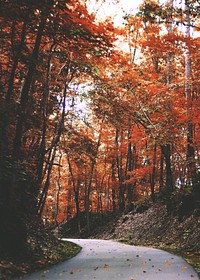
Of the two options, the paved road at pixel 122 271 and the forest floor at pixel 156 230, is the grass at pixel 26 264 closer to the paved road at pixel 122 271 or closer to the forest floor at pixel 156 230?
the paved road at pixel 122 271

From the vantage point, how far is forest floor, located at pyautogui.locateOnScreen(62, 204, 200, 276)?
11094 mm

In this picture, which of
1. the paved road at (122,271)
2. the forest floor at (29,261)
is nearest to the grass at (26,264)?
the forest floor at (29,261)

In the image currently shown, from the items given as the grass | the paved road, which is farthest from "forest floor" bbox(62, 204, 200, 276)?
the grass

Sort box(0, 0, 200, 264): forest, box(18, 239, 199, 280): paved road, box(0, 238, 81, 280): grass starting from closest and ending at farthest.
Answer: box(18, 239, 199, 280): paved road → box(0, 238, 81, 280): grass → box(0, 0, 200, 264): forest

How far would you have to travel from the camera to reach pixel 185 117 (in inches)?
545

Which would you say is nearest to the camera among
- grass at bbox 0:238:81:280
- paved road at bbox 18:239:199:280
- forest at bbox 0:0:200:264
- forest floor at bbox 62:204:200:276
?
paved road at bbox 18:239:199:280

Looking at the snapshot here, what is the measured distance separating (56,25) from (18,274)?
6620 millimetres

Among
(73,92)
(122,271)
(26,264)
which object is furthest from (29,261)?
(73,92)

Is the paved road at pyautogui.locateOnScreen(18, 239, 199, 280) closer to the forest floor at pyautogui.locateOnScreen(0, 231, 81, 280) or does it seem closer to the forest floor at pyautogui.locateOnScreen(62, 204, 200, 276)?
the forest floor at pyautogui.locateOnScreen(0, 231, 81, 280)

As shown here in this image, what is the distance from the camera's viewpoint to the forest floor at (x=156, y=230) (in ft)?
36.4

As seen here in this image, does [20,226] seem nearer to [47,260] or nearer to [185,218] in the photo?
[47,260]

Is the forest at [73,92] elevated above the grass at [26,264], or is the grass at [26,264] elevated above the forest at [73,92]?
the forest at [73,92]

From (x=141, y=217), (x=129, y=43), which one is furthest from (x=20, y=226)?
(x=129, y=43)

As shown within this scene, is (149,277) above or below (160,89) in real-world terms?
below
